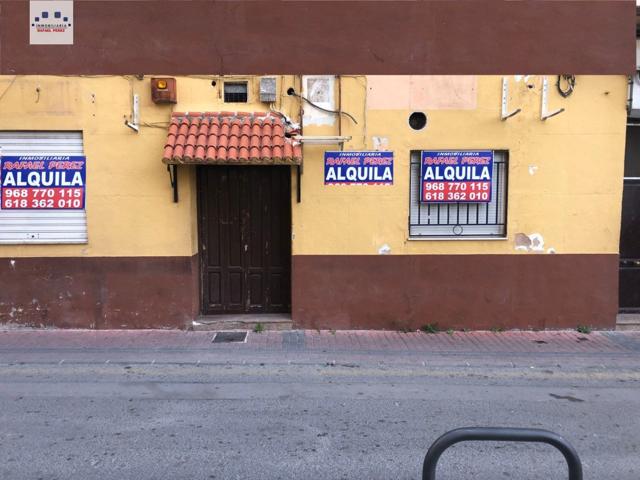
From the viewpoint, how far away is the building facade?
8.41 m

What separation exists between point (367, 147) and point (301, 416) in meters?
4.40

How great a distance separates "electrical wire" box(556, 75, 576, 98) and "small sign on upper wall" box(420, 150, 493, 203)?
53.5 inches

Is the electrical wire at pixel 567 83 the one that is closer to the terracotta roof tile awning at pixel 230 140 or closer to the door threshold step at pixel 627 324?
the door threshold step at pixel 627 324

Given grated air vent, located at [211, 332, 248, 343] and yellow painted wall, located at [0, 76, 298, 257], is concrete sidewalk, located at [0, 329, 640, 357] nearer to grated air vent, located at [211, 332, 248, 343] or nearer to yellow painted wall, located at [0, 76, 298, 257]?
grated air vent, located at [211, 332, 248, 343]

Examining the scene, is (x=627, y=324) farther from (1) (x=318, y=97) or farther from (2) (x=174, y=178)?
(2) (x=174, y=178)

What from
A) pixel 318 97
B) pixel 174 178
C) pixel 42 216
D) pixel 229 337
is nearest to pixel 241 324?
pixel 229 337

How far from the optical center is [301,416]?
5445mm

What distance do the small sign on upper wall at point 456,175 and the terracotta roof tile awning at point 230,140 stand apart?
1.97 m

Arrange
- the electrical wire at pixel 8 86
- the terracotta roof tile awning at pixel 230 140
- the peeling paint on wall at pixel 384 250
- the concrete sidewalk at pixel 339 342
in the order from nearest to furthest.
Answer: the concrete sidewalk at pixel 339 342, the terracotta roof tile awning at pixel 230 140, the electrical wire at pixel 8 86, the peeling paint on wall at pixel 384 250

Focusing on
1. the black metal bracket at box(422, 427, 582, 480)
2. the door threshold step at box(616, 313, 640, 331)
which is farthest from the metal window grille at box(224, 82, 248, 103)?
the door threshold step at box(616, 313, 640, 331)

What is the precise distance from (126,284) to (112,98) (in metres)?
2.78

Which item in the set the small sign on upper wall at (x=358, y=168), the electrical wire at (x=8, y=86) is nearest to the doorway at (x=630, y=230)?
the small sign on upper wall at (x=358, y=168)

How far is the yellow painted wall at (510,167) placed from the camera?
844 cm

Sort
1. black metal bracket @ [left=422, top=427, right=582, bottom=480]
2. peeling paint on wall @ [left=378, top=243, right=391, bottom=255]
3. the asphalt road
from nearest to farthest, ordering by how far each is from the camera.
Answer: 1. black metal bracket @ [left=422, top=427, right=582, bottom=480]
2. the asphalt road
3. peeling paint on wall @ [left=378, top=243, right=391, bottom=255]
